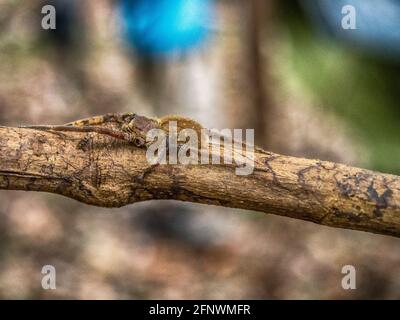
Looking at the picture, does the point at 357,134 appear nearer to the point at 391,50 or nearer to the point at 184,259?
the point at 391,50

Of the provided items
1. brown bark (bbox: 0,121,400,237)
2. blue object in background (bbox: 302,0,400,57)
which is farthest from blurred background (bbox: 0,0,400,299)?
brown bark (bbox: 0,121,400,237)

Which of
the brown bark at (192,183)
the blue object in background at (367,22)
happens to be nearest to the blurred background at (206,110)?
the blue object in background at (367,22)

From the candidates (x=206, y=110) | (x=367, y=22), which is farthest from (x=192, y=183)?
(x=206, y=110)

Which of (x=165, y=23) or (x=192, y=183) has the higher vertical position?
(x=165, y=23)

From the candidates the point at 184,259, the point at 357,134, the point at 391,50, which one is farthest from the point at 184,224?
the point at 391,50

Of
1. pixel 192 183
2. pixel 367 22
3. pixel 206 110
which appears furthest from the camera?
pixel 206 110

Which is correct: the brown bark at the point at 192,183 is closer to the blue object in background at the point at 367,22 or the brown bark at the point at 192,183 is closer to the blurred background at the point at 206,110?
the blurred background at the point at 206,110

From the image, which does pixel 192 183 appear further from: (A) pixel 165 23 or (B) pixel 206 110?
(B) pixel 206 110

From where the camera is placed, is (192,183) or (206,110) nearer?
(192,183)
